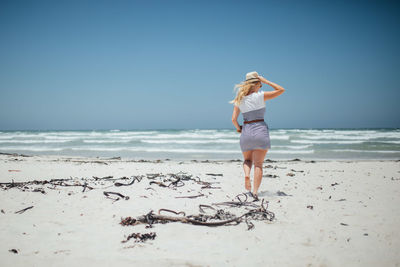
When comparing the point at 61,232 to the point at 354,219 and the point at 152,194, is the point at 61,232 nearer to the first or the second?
the point at 152,194

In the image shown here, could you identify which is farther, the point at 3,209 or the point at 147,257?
the point at 3,209

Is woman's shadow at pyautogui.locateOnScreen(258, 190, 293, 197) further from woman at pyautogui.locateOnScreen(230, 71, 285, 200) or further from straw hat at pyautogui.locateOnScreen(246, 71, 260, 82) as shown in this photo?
straw hat at pyautogui.locateOnScreen(246, 71, 260, 82)

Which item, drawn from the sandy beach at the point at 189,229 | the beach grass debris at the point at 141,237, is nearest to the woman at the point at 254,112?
the sandy beach at the point at 189,229

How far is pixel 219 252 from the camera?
8.16 ft

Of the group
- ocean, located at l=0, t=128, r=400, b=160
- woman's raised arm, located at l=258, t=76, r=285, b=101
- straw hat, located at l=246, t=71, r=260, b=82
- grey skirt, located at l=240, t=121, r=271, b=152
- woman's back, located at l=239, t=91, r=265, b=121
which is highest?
straw hat, located at l=246, t=71, r=260, b=82

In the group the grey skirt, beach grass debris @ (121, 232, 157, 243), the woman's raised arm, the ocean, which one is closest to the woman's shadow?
the grey skirt

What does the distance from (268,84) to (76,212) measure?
374cm

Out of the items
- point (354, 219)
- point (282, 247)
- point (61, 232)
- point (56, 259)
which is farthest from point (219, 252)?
point (354, 219)

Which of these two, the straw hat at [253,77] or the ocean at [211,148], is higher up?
the straw hat at [253,77]

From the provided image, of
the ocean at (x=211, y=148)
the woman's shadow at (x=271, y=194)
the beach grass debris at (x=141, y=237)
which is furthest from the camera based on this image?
the ocean at (x=211, y=148)

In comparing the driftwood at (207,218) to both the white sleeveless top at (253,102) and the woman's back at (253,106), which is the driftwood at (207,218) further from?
Result: the white sleeveless top at (253,102)

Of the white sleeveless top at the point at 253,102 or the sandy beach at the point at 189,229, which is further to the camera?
the white sleeveless top at the point at 253,102

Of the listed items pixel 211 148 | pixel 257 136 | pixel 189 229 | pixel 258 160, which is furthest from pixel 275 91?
pixel 211 148

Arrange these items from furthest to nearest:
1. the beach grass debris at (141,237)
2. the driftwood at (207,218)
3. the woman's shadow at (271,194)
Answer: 1. the woman's shadow at (271,194)
2. the driftwood at (207,218)
3. the beach grass debris at (141,237)
